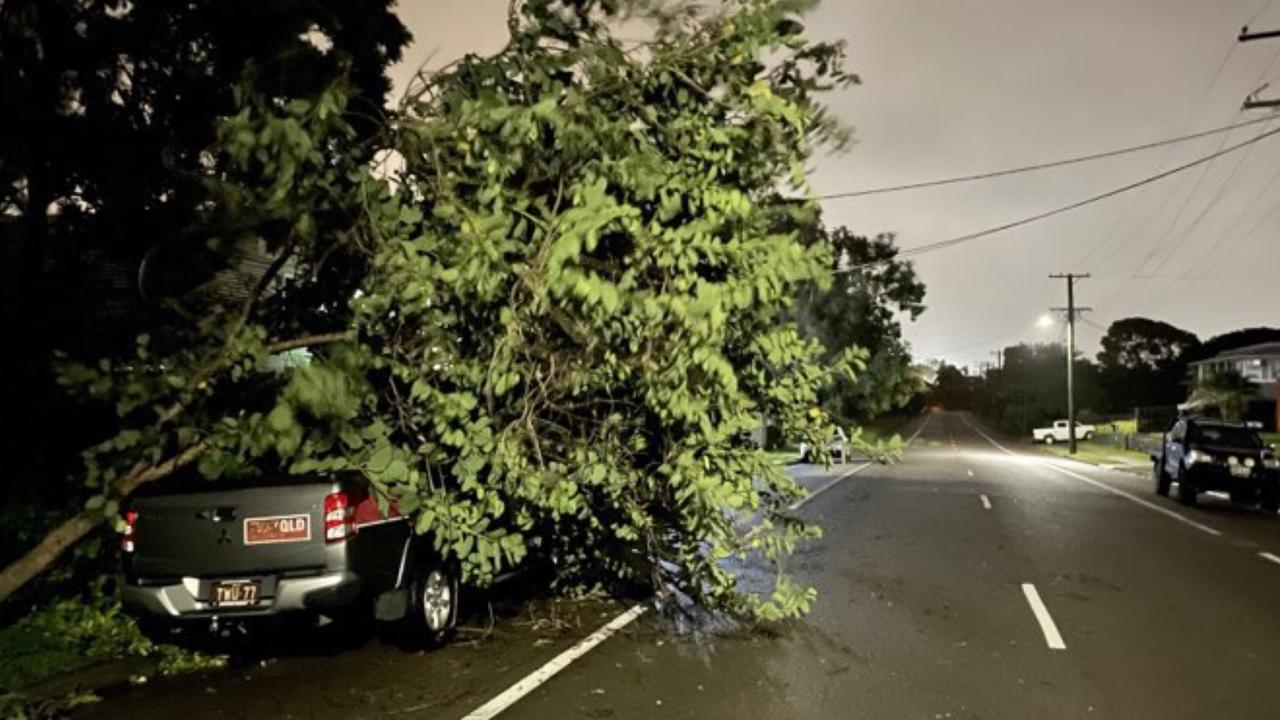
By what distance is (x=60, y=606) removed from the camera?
7676 millimetres

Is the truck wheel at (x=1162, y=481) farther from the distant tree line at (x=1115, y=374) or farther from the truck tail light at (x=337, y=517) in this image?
the distant tree line at (x=1115, y=374)

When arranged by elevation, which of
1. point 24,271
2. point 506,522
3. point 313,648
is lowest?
point 313,648

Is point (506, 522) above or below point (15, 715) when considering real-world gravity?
above

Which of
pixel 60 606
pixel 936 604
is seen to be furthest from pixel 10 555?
pixel 936 604

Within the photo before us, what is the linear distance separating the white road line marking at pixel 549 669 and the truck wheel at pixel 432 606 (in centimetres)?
100

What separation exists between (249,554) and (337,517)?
2.15 feet

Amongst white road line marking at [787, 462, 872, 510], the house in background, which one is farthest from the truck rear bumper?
the house in background

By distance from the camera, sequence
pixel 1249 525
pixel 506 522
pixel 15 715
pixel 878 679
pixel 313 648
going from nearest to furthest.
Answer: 1. pixel 15 715
2. pixel 878 679
3. pixel 313 648
4. pixel 506 522
5. pixel 1249 525

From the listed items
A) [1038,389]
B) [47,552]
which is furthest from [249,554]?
[1038,389]

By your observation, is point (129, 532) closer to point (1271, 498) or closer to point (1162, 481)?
point (1271, 498)

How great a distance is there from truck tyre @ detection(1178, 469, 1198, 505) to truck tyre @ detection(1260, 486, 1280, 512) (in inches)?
48.8

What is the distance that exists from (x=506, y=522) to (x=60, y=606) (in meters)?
3.62

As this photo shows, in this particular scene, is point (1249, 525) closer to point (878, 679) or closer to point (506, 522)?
point (878, 679)

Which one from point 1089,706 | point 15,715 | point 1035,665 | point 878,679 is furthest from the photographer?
point 1035,665
